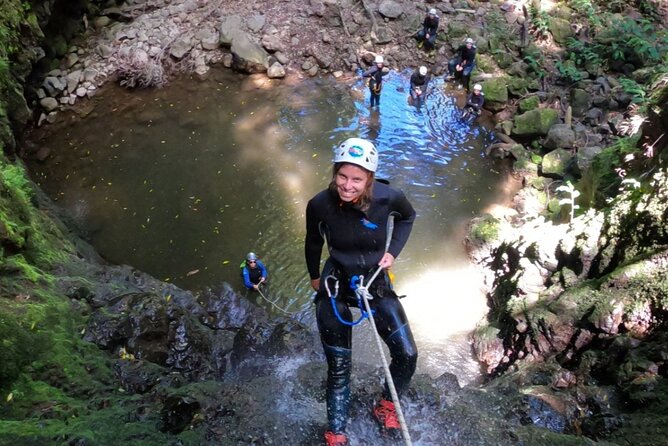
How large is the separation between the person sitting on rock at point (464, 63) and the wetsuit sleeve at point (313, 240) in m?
11.7

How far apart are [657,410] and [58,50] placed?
15971 mm

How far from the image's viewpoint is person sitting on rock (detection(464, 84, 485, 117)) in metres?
12.6

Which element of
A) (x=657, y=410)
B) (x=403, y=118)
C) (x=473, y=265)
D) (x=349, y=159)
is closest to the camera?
(x=349, y=159)

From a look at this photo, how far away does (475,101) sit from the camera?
41.8 feet

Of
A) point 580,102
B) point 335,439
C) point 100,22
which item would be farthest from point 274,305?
point 100,22

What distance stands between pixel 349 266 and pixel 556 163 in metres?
9.03

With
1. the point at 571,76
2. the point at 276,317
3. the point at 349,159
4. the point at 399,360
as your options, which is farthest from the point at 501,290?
the point at 571,76

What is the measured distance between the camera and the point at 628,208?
5.84m

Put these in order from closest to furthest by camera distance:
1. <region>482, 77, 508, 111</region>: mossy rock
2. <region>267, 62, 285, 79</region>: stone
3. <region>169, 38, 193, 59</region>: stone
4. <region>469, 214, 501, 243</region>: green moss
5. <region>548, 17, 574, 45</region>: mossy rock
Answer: <region>469, 214, 501, 243</region>: green moss → <region>482, 77, 508, 111</region>: mossy rock → <region>267, 62, 285, 79</region>: stone → <region>169, 38, 193, 59</region>: stone → <region>548, 17, 574, 45</region>: mossy rock

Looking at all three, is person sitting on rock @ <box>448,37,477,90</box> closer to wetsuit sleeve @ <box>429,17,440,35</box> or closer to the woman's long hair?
wetsuit sleeve @ <box>429,17,440,35</box>

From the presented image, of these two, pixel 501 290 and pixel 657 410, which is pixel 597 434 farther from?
pixel 501 290

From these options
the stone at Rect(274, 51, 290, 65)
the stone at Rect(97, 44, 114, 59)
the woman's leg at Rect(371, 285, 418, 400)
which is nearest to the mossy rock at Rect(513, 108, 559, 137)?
the stone at Rect(274, 51, 290, 65)

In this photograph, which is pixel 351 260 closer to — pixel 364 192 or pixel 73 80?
pixel 364 192

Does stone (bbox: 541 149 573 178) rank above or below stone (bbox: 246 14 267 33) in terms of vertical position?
below
